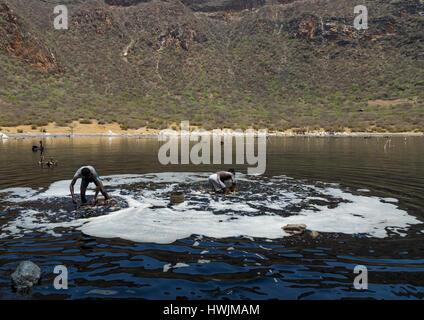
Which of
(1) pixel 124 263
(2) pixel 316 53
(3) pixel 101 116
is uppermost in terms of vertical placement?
(2) pixel 316 53

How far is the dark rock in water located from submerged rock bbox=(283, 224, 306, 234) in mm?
6049

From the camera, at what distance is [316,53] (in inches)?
4067

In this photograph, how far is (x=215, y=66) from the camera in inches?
3994

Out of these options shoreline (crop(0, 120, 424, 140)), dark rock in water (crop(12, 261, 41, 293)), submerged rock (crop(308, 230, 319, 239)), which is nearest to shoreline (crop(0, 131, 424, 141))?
shoreline (crop(0, 120, 424, 140))

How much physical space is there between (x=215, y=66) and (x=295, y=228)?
97.6m

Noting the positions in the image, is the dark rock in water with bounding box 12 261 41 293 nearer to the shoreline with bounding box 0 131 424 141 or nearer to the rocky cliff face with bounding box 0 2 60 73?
the shoreline with bounding box 0 131 424 141

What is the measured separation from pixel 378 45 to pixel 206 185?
106 metres

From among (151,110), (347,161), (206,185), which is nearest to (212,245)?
(206,185)

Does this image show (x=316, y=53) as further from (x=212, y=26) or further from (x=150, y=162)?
(x=150, y=162)

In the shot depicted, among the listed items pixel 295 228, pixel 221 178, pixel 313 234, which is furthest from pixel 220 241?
pixel 221 178

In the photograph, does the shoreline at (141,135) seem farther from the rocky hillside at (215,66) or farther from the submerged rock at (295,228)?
the submerged rock at (295,228)

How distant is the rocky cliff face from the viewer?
76938mm

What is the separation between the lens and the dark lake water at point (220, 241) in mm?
5949

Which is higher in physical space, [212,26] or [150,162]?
[212,26]
